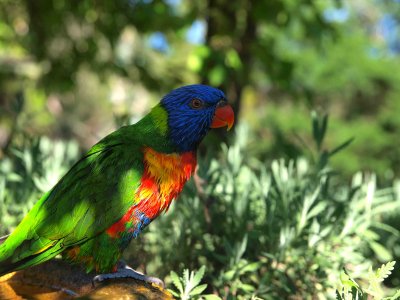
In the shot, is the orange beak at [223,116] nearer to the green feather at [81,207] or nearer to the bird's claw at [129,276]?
the green feather at [81,207]

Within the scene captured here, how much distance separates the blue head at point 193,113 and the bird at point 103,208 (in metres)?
0.04

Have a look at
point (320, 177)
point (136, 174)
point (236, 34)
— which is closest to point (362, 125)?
point (236, 34)

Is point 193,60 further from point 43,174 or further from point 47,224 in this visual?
point 47,224

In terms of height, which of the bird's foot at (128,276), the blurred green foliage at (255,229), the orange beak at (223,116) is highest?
the orange beak at (223,116)

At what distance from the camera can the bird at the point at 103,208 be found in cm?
183

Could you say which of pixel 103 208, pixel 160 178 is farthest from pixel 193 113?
pixel 103 208

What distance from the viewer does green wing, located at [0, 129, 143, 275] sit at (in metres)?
1.82

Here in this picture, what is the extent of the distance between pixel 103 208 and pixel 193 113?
0.60 metres

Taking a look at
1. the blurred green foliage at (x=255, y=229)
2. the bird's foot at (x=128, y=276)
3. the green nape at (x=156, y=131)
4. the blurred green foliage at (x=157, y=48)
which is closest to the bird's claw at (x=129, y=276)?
the bird's foot at (x=128, y=276)

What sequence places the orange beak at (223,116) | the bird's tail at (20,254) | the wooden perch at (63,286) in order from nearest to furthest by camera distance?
the wooden perch at (63,286) → the bird's tail at (20,254) → the orange beak at (223,116)

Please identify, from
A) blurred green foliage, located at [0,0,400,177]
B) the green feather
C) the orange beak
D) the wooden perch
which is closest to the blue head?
the orange beak

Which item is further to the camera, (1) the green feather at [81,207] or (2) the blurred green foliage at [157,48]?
(2) the blurred green foliage at [157,48]

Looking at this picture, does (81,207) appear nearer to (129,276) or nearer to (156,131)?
(129,276)

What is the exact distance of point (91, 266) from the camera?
1.90 meters
